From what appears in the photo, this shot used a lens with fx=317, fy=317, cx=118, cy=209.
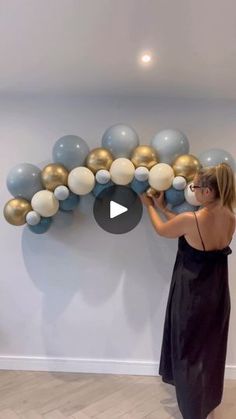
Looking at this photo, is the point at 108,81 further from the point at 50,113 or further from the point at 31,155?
the point at 31,155

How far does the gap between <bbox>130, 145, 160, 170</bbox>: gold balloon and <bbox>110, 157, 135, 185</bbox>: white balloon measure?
1.8 inches

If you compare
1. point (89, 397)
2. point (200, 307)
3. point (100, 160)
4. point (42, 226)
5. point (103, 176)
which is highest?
point (100, 160)

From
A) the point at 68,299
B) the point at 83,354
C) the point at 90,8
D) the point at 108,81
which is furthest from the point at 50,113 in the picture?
the point at 83,354

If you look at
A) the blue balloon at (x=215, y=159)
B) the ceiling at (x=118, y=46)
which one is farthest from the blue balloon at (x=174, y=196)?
the ceiling at (x=118, y=46)

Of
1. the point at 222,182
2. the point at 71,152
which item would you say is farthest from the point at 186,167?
the point at 71,152

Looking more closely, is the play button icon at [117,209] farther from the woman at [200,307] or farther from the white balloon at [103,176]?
the woman at [200,307]

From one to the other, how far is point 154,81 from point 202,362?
1.76 metres

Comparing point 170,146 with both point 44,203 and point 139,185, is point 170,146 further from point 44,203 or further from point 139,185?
point 44,203

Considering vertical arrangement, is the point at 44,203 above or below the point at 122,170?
below

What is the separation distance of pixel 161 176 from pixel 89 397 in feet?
5.13

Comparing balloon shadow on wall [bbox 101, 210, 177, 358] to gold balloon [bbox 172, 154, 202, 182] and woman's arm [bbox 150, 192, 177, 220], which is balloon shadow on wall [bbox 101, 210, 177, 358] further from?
gold balloon [bbox 172, 154, 202, 182]

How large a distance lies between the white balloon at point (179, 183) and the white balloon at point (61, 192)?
68 cm

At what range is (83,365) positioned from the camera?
8.00 feet

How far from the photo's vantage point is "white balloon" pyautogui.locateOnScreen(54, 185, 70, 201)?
2018 mm
